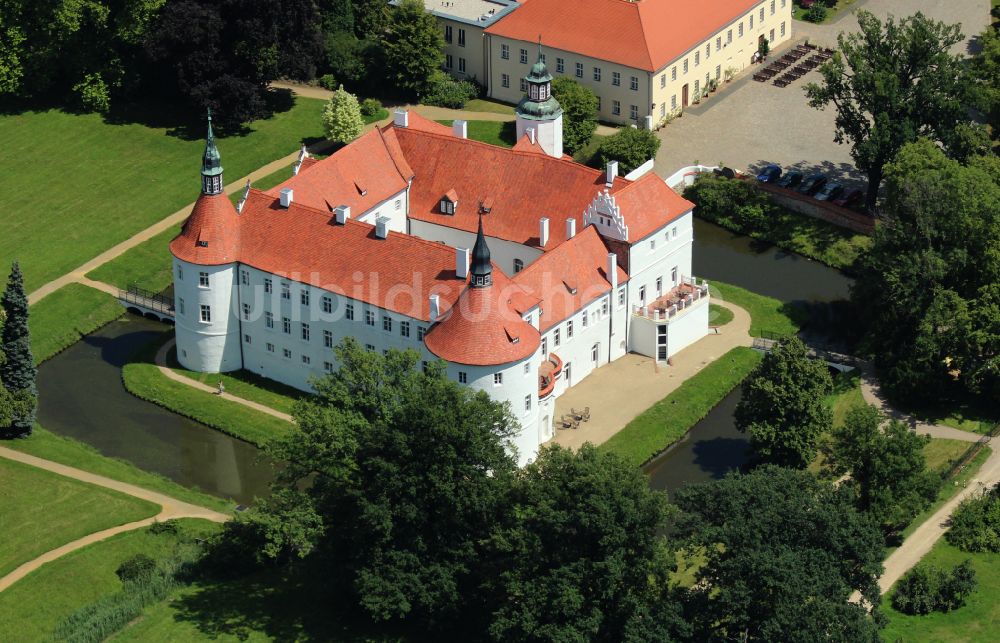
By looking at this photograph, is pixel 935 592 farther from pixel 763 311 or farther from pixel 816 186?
pixel 816 186

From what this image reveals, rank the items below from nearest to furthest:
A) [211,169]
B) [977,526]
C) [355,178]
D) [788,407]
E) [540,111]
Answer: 1. [977,526]
2. [788,407]
3. [211,169]
4. [355,178]
5. [540,111]

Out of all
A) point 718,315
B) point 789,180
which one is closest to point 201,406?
point 718,315

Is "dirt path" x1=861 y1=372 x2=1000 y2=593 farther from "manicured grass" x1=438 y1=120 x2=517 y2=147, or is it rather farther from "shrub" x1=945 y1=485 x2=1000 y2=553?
"manicured grass" x1=438 y1=120 x2=517 y2=147

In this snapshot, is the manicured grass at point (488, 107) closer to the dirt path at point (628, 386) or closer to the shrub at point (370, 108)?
the shrub at point (370, 108)

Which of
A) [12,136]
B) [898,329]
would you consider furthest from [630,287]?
[12,136]

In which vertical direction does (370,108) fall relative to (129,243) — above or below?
above

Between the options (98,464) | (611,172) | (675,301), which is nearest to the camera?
(98,464)

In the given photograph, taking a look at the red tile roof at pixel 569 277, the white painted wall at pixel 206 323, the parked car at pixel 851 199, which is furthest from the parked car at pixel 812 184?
the white painted wall at pixel 206 323

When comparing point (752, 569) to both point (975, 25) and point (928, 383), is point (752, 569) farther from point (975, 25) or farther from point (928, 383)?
point (975, 25)
